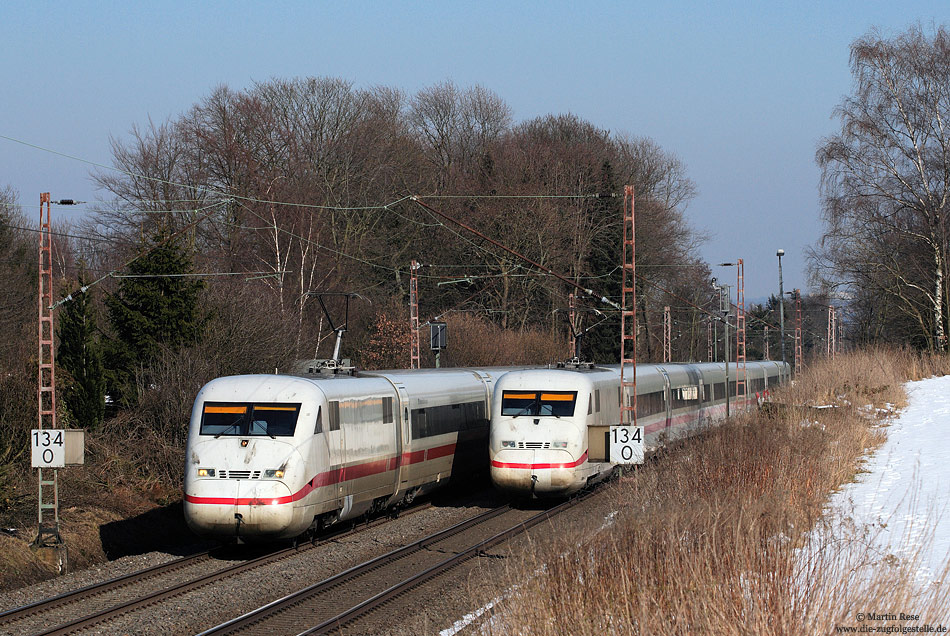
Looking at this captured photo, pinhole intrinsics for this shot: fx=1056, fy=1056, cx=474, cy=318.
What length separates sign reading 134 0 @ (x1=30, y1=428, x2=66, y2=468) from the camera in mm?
16719

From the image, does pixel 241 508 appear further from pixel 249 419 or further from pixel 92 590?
pixel 92 590

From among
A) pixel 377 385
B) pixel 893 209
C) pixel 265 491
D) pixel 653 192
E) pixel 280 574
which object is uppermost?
pixel 653 192

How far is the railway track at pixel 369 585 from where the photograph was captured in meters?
12.0

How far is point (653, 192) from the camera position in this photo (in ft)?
217

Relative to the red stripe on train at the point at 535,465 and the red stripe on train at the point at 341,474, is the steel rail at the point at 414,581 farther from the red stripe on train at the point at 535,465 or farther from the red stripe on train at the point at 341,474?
the red stripe on train at the point at 341,474

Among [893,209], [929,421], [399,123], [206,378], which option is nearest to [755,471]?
[929,421]

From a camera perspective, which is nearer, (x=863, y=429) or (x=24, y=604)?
(x=24, y=604)

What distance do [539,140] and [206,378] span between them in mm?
38478

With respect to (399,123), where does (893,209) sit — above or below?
below

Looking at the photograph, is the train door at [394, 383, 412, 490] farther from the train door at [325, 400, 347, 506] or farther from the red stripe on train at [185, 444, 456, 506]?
the train door at [325, 400, 347, 506]

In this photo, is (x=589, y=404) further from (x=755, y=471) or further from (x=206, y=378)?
(x=206, y=378)

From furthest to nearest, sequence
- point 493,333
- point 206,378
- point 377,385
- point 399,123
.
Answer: point 399,123 → point 493,333 → point 206,378 → point 377,385

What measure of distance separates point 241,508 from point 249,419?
1447 millimetres

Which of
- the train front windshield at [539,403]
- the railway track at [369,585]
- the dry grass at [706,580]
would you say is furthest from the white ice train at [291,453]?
the dry grass at [706,580]
